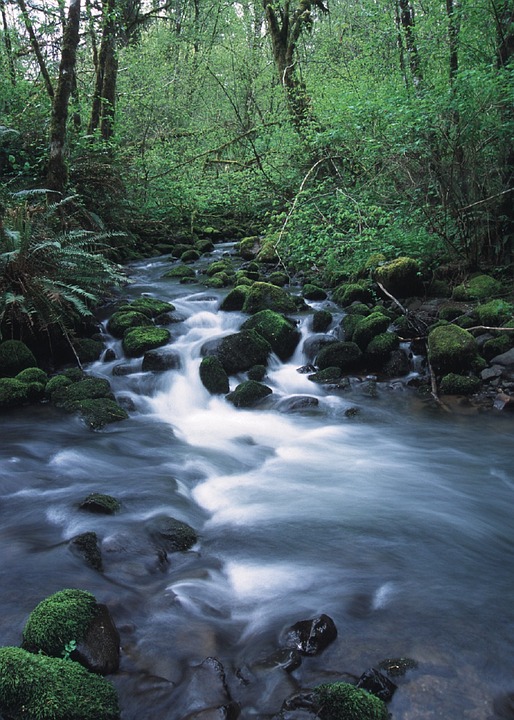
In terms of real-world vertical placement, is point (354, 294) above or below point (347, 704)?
above

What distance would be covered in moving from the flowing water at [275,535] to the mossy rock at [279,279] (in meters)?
4.37

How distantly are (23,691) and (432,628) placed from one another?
2.30 meters

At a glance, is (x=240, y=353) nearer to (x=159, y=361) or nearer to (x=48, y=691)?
(x=159, y=361)

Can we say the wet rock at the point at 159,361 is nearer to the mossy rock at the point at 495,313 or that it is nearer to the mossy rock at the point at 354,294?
the mossy rock at the point at 354,294

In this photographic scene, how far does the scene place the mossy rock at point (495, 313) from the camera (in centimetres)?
816

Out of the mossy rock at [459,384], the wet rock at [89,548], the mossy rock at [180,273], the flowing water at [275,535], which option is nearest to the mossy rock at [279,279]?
the mossy rock at [180,273]

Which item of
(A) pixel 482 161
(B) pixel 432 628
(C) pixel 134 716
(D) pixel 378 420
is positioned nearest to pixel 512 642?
(B) pixel 432 628

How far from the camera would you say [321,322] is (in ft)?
31.4

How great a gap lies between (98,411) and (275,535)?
3297mm

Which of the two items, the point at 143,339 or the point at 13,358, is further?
the point at 143,339

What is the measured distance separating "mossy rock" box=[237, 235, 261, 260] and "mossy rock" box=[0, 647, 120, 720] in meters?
13.2

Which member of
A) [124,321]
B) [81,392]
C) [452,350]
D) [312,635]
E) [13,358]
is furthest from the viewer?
[124,321]

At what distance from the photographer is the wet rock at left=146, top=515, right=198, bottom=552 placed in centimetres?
430

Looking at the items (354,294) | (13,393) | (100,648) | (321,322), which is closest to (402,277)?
(354,294)
